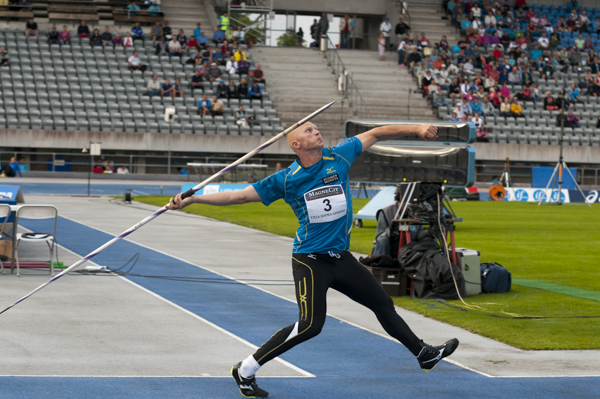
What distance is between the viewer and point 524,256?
15812 mm

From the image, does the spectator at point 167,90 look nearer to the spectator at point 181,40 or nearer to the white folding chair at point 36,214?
the spectator at point 181,40

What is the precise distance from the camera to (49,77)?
40469 mm

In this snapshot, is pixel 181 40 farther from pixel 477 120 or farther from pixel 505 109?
pixel 505 109

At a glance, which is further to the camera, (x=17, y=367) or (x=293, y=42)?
(x=293, y=42)

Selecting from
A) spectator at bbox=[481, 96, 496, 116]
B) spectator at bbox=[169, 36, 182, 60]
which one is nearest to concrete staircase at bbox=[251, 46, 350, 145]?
spectator at bbox=[169, 36, 182, 60]

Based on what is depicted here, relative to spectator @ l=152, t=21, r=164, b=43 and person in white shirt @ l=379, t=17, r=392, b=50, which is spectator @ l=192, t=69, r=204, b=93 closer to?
spectator @ l=152, t=21, r=164, b=43

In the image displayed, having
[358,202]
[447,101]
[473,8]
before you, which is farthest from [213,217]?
[473,8]

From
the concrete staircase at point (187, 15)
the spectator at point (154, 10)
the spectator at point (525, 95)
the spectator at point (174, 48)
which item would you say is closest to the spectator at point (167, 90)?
the spectator at point (174, 48)

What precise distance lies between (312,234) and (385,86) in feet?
135

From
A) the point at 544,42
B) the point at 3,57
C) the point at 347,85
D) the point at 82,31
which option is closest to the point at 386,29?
the point at 347,85

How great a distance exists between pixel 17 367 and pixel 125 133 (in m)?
33.1

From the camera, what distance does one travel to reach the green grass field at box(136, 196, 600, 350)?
28.2ft

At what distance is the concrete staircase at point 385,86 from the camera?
43.6 metres

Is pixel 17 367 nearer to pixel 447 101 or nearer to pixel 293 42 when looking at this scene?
pixel 447 101
